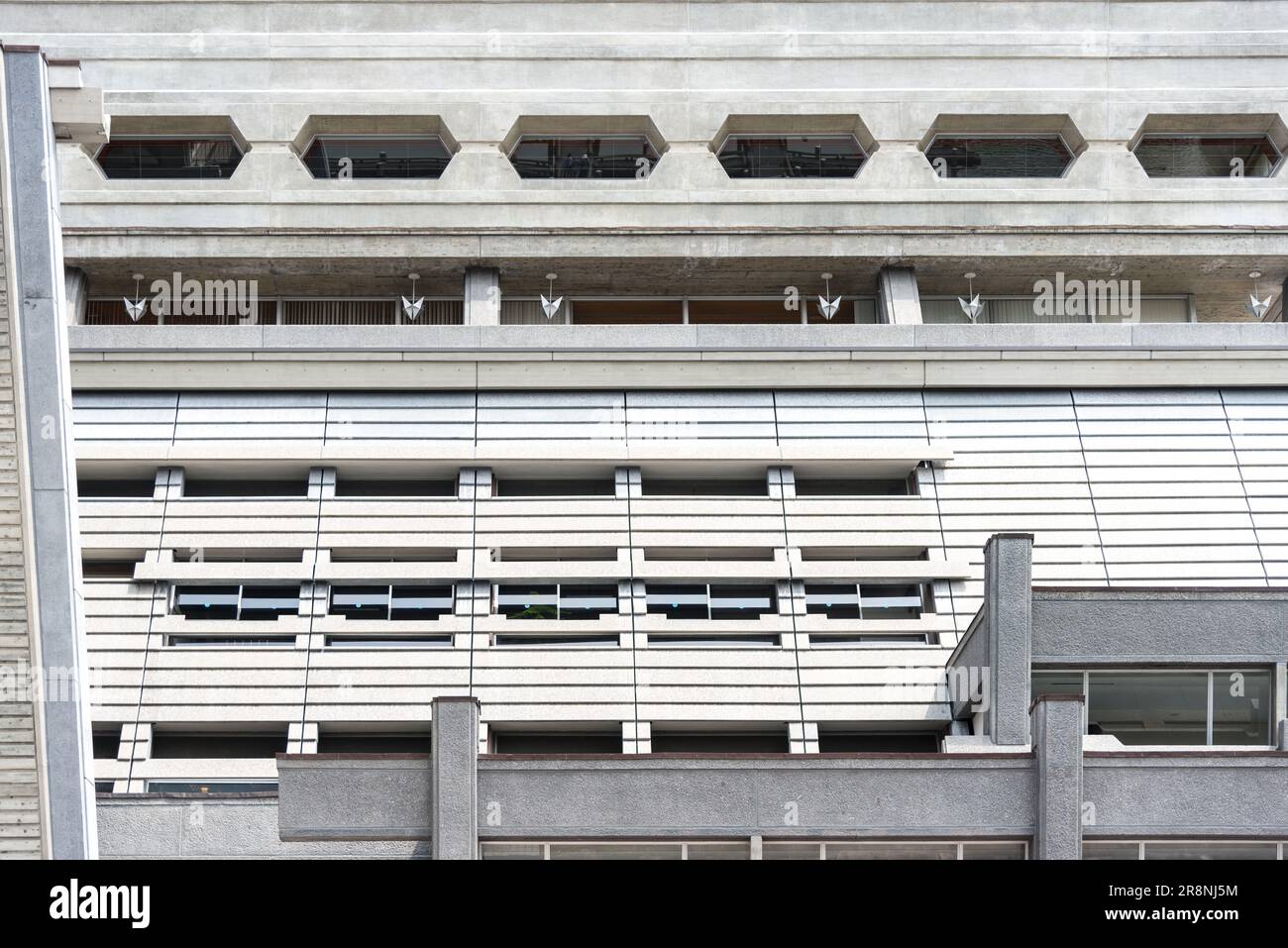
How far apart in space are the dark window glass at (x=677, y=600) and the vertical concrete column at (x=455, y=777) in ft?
21.8

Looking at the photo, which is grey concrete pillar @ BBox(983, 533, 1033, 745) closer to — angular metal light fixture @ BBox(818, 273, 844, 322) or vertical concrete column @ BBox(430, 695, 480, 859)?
vertical concrete column @ BBox(430, 695, 480, 859)

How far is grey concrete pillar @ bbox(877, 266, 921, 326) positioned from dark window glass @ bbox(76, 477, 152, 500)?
1328 cm

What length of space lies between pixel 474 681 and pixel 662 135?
1211cm

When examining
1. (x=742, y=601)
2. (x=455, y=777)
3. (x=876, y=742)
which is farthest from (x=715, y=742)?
(x=455, y=777)

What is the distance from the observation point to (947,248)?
31.5 metres

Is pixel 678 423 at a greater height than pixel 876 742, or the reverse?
pixel 678 423

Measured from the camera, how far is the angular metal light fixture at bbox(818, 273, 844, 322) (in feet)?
100

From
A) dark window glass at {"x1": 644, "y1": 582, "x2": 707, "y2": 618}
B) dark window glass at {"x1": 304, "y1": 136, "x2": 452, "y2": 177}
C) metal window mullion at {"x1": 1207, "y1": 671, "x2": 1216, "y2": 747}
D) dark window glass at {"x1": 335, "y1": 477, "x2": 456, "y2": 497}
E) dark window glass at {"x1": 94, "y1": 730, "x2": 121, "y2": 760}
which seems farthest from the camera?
dark window glass at {"x1": 304, "y1": 136, "x2": 452, "y2": 177}

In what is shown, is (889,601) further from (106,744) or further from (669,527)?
(106,744)

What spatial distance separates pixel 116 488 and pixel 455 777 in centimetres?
1120

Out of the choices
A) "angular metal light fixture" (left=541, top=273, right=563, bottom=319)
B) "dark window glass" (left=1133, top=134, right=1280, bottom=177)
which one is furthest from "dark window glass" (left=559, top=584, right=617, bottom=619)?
"dark window glass" (left=1133, top=134, right=1280, bottom=177)

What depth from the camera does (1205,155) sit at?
32.8 m

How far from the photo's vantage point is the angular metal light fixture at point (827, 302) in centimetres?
3055

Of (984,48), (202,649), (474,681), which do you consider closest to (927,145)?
(984,48)
